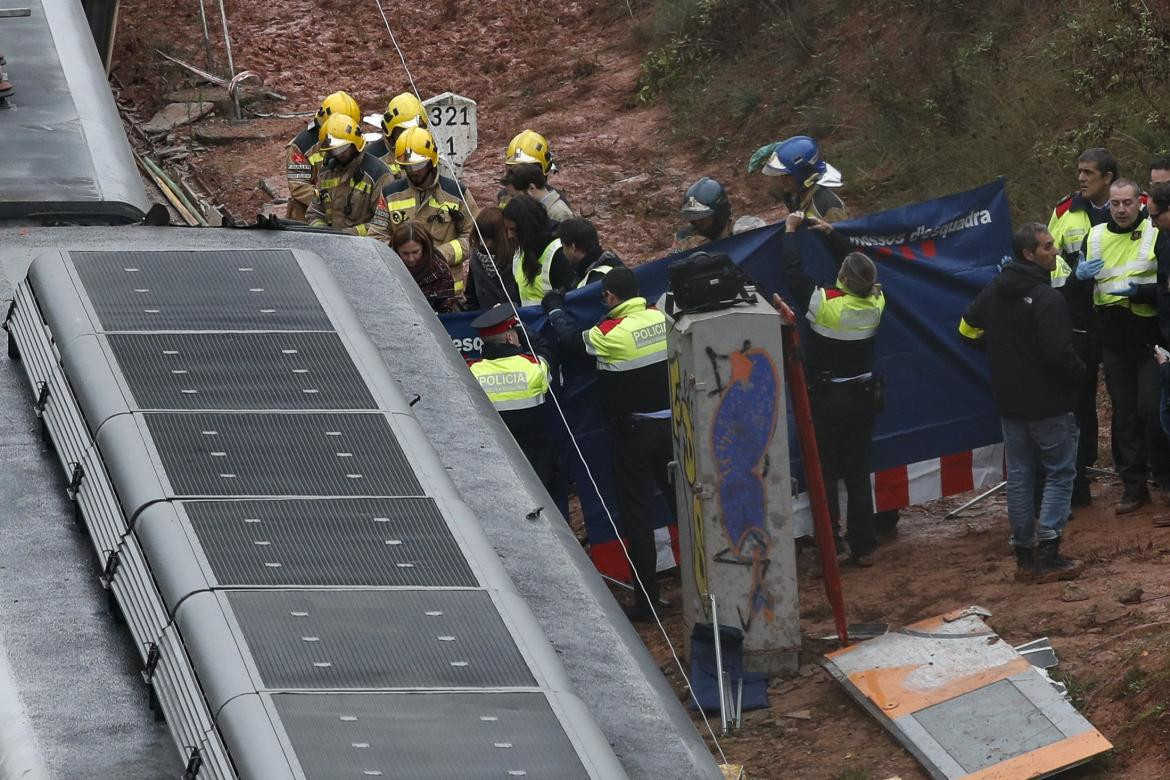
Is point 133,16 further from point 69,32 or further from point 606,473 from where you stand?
point 606,473

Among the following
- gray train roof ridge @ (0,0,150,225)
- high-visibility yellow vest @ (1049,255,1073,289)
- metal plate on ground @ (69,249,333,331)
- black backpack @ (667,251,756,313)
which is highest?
metal plate on ground @ (69,249,333,331)

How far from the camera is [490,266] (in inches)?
439

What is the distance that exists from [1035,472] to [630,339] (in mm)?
2298

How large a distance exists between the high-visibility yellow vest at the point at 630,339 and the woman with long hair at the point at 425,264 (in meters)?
1.11

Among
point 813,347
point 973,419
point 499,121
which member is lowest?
point 499,121

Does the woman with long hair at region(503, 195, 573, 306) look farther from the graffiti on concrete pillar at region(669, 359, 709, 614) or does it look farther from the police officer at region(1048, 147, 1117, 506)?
the police officer at region(1048, 147, 1117, 506)

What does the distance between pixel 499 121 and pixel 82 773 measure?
17401 mm

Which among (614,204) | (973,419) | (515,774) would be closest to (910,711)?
Answer: (973,419)

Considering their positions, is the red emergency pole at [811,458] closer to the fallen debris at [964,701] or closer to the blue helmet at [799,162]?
the fallen debris at [964,701]

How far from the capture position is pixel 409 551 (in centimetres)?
526

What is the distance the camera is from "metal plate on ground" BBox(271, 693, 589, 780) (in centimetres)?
435

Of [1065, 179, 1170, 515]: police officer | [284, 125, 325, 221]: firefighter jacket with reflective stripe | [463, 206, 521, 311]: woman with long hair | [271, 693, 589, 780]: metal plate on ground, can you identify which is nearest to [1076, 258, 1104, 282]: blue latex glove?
[1065, 179, 1170, 515]: police officer

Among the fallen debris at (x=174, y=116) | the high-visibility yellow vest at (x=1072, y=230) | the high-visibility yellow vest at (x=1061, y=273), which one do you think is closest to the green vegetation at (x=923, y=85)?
the high-visibility yellow vest at (x=1072, y=230)

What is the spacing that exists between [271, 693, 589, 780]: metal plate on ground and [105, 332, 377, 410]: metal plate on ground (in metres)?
1.49
